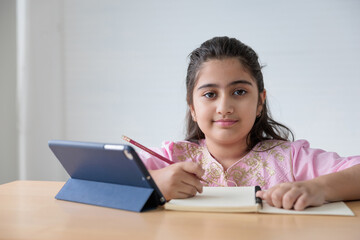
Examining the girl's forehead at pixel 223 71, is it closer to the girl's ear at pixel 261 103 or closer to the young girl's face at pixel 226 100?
the young girl's face at pixel 226 100

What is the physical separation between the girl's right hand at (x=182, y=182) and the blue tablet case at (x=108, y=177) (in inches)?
3.0

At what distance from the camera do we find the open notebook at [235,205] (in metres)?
0.83

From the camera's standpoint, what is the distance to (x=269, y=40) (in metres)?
2.80

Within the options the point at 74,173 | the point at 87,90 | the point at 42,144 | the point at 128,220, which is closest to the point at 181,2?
the point at 87,90

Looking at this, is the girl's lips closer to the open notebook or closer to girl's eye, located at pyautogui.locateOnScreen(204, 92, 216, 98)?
girl's eye, located at pyautogui.locateOnScreen(204, 92, 216, 98)

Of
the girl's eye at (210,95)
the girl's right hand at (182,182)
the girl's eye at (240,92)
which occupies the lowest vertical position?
the girl's right hand at (182,182)

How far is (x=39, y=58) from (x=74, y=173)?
2.16 metres

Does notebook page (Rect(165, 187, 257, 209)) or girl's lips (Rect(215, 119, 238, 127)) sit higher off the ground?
girl's lips (Rect(215, 119, 238, 127))

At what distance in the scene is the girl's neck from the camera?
1.44 meters

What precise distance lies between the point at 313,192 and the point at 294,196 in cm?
5

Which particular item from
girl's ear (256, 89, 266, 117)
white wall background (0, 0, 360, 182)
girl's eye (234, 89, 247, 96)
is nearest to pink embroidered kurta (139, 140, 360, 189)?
girl's ear (256, 89, 266, 117)

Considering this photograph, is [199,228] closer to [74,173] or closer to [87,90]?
[74,173]

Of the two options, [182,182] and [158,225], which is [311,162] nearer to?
[182,182]

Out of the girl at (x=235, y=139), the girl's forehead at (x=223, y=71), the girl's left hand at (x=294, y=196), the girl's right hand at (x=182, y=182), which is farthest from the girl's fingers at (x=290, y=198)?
Answer: the girl's forehead at (x=223, y=71)
